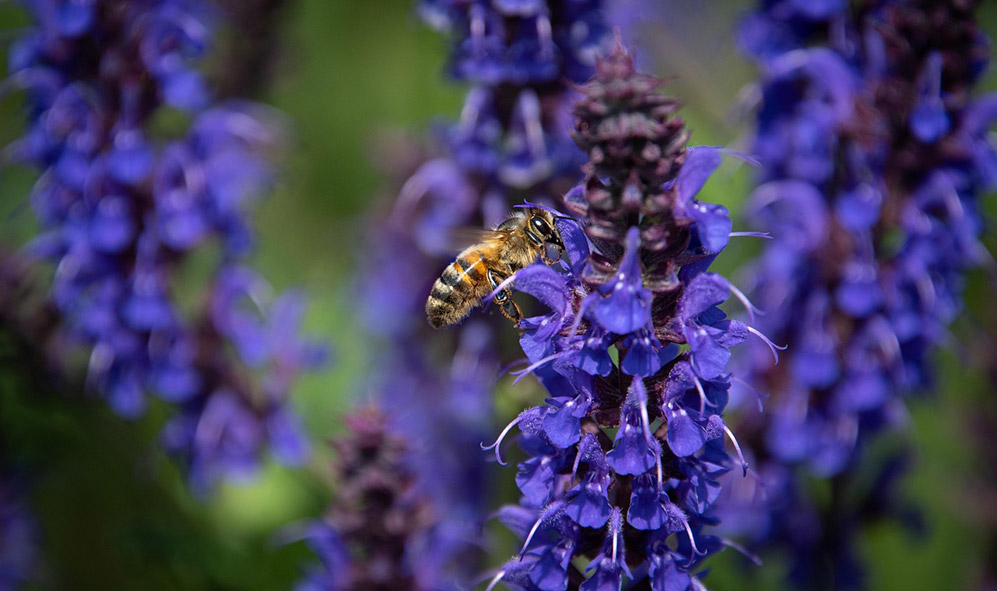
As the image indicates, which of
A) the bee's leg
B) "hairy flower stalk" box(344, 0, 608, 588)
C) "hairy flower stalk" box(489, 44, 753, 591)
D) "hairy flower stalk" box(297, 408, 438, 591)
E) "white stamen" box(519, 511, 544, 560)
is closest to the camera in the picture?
"hairy flower stalk" box(489, 44, 753, 591)

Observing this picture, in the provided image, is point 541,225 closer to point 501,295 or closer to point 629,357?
point 501,295

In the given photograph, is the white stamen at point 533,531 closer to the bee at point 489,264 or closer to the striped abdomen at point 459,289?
the bee at point 489,264

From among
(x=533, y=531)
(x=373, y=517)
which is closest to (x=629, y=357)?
(x=533, y=531)

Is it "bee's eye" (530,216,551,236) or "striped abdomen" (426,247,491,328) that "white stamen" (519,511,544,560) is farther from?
"striped abdomen" (426,247,491,328)

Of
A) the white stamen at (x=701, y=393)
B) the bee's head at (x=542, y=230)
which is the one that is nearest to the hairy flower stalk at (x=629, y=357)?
the white stamen at (x=701, y=393)

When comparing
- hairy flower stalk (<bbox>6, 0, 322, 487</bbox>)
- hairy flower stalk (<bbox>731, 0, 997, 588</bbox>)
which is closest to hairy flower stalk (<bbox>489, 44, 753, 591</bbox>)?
hairy flower stalk (<bbox>731, 0, 997, 588</bbox>)

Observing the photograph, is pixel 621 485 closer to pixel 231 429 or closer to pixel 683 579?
pixel 683 579

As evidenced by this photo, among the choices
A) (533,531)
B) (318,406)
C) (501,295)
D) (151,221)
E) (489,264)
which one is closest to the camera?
(533,531)
